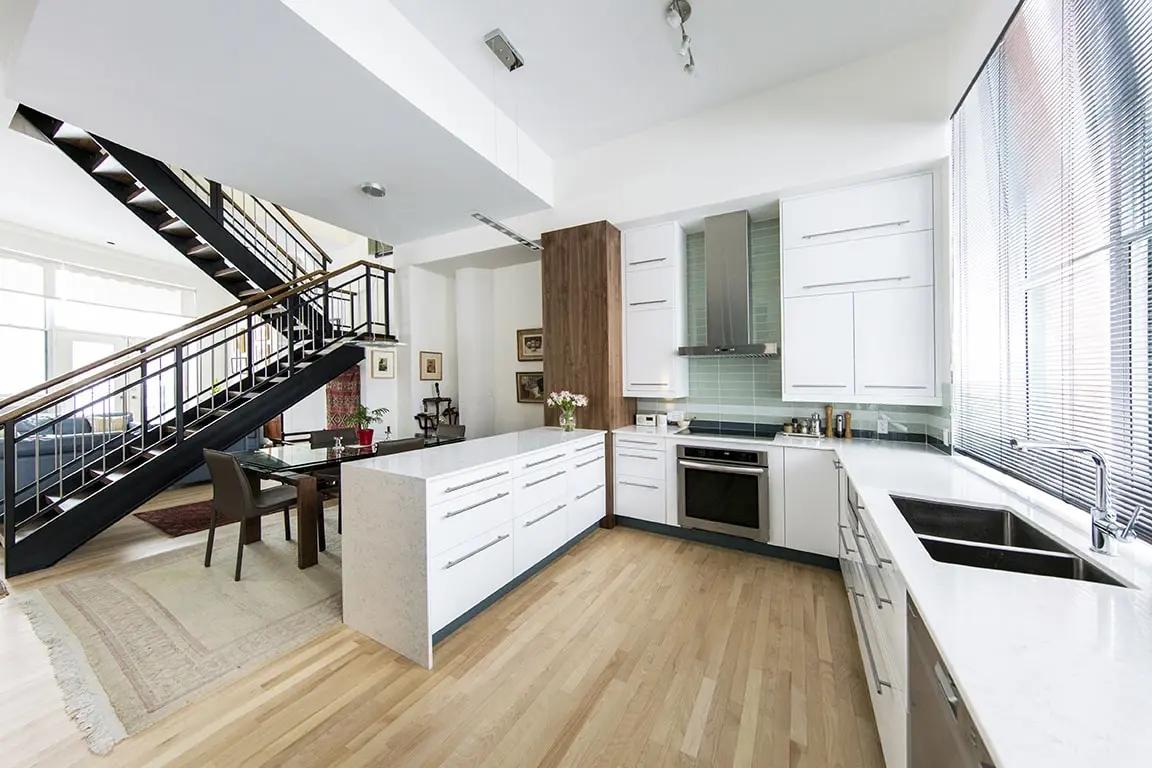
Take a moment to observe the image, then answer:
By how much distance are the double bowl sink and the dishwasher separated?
423 millimetres

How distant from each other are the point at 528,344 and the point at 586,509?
2.47m

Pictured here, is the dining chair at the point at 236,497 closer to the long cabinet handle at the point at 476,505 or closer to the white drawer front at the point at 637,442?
the long cabinet handle at the point at 476,505

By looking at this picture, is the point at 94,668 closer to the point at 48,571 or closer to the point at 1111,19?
the point at 48,571

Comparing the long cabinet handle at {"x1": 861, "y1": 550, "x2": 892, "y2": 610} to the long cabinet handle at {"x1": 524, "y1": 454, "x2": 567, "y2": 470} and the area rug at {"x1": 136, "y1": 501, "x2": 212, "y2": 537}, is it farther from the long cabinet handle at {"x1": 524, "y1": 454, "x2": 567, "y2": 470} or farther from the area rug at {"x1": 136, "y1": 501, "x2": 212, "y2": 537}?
the area rug at {"x1": 136, "y1": 501, "x2": 212, "y2": 537}

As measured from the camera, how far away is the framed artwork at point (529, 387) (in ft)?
16.9

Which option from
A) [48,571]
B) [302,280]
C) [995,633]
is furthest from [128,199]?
[995,633]

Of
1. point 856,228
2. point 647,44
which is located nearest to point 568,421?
point 856,228

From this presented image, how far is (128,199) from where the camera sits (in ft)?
14.4

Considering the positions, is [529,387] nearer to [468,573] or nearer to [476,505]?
[476,505]

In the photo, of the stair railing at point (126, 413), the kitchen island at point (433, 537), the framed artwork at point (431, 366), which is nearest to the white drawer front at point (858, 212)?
the kitchen island at point (433, 537)

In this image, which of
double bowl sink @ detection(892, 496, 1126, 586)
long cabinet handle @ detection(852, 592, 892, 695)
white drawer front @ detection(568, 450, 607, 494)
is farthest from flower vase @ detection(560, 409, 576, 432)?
double bowl sink @ detection(892, 496, 1126, 586)

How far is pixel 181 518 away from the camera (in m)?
4.02

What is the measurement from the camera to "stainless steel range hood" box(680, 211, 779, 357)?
11.0ft

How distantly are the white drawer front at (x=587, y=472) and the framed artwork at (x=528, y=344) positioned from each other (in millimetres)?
1918
